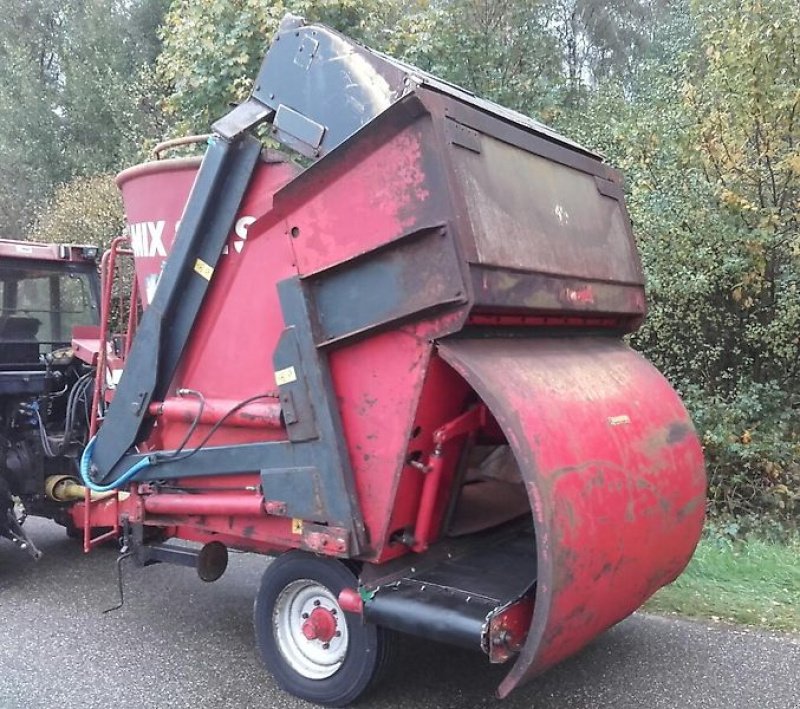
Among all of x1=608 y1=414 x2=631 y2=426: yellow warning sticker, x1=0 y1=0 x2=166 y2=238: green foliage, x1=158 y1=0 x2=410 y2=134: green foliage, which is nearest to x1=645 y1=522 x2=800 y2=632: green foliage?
x1=608 y1=414 x2=631 y2=426: yellow warning sticker

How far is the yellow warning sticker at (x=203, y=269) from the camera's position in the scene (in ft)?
13.3

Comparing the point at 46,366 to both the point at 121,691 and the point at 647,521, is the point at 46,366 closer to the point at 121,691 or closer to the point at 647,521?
the point at 121,691

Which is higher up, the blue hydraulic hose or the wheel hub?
the blue hydraulic hose

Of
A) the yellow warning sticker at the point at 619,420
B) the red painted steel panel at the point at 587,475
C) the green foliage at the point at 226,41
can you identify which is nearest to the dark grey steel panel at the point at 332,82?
the red painted steel panel at the point at 587,475

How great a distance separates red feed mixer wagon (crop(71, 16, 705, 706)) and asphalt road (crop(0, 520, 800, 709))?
17.3 inches

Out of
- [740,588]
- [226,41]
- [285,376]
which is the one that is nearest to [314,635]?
[285,376]

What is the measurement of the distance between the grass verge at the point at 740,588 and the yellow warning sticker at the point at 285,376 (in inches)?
109

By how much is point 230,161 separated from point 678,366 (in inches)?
238

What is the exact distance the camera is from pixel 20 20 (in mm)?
19484

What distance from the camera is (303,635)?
3.97 metres

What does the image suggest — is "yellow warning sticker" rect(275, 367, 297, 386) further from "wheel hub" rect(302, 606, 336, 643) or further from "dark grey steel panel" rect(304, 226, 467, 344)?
"wheel hub" rect(302, 606, 336, 643)

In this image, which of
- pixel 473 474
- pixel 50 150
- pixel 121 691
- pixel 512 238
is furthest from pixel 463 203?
pixel 50 150

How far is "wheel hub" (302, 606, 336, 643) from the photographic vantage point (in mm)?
3881

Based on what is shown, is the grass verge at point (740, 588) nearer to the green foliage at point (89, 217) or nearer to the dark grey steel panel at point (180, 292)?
the dark grey steel panel at point (180, 292)
